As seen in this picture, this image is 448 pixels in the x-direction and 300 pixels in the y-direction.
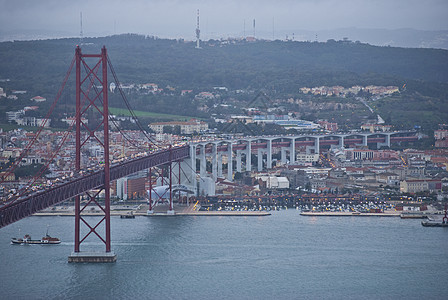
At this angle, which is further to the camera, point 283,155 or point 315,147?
point 315,147

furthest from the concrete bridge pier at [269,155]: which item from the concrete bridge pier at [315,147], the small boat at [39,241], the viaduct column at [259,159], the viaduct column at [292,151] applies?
the small boat at [39,241]

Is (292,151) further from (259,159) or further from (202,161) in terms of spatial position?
(202,161)

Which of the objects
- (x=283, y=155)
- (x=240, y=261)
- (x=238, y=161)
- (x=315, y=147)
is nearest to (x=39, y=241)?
(x=240, y=261)

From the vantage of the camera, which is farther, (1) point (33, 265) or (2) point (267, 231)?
(2) point (267, 231)

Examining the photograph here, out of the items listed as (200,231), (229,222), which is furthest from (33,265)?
(229,222)

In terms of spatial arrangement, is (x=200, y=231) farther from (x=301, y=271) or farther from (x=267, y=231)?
(x=301, y=271)

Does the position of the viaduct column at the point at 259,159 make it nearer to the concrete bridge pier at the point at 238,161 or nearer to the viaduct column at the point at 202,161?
the concrete bridge pier at the point at 238,161

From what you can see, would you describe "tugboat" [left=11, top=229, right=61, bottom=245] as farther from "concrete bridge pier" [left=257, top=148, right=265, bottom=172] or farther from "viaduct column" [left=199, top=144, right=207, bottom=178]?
"concrete bridge pier" [left=257, top=148, right=265, bottom=172]

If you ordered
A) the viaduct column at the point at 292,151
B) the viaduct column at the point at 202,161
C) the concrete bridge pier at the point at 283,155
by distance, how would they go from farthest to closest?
→ the viaduct column at the point at 292,151 → the concrete bridge pier at the point at 283,155 → the viaduct column at the point at 202,161
